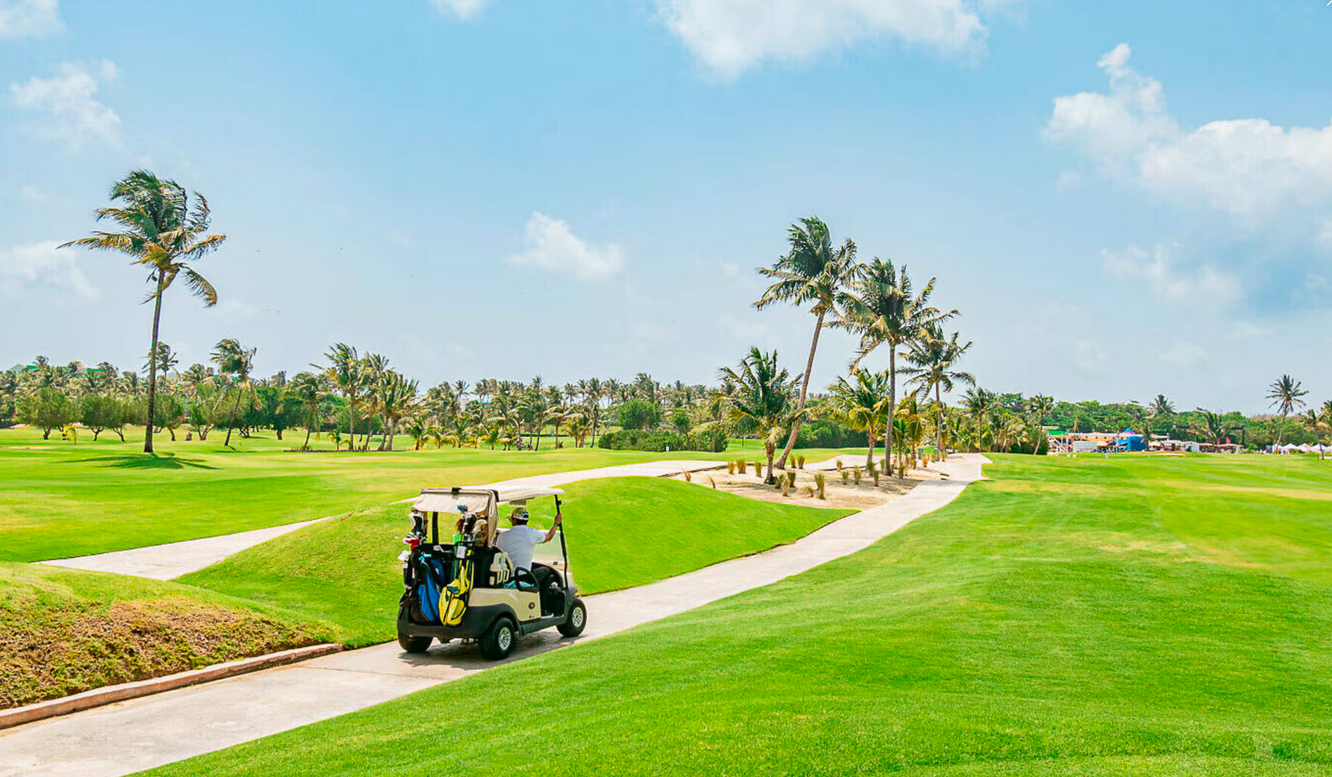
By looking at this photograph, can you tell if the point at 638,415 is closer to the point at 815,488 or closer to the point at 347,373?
the point at 347,373

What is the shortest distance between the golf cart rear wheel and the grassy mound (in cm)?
166

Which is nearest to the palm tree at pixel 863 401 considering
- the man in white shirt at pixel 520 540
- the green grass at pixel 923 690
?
the green grass at pixel 923 690

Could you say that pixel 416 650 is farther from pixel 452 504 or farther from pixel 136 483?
pixel 136 483

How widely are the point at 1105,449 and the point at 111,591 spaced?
14082 centimetres

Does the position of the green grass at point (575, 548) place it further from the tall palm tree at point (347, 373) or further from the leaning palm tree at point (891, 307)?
the tall palm tree at point (347, 373)

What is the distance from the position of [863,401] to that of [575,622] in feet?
132

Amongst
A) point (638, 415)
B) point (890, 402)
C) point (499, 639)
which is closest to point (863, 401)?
point (890, 402)

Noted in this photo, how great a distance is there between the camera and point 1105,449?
5049 inches

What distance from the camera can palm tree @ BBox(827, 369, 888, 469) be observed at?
167 ft

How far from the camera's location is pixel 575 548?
2042 cm

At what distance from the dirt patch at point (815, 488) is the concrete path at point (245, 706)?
73.7 ft

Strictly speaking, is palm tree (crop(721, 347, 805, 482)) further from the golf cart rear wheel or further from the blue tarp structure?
the blue tarp structure

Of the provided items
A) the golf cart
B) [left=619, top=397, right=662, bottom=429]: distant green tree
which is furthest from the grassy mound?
[left=619, top=397, right=662, bottom=429]: distant green tree

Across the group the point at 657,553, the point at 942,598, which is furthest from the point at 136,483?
the point at 942,598
